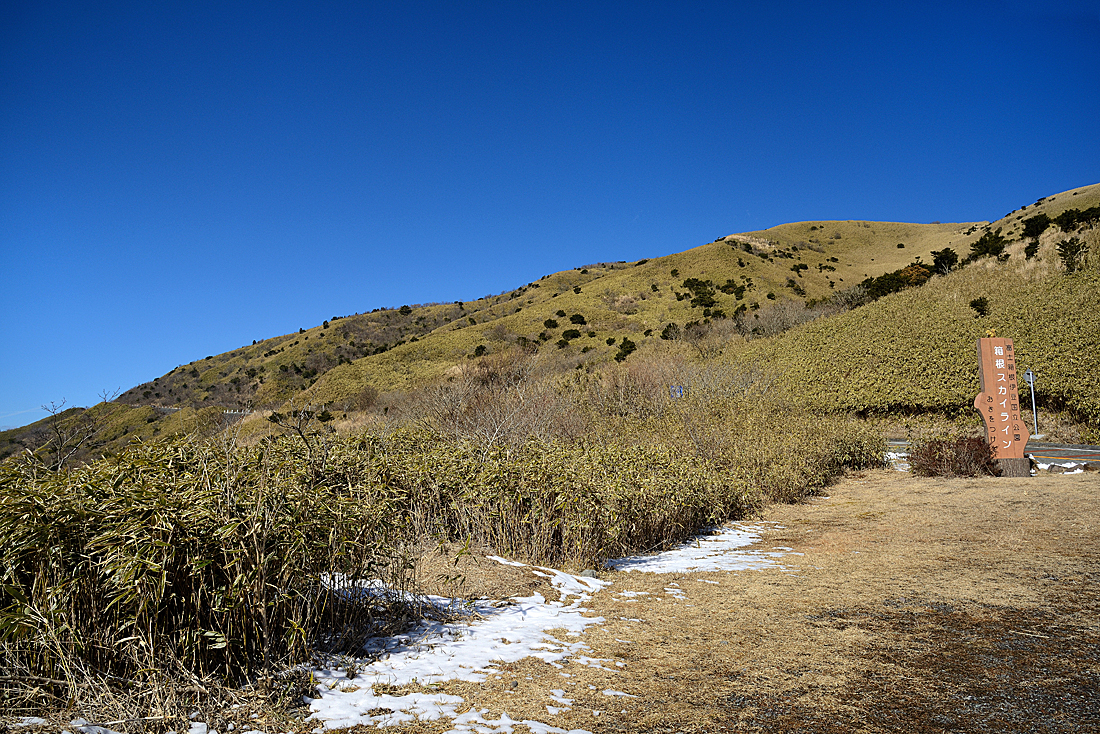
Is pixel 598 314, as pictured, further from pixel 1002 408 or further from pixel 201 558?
pixel 201 558

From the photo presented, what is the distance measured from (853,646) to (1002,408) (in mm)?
9094

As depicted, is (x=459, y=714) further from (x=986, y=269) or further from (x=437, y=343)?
(x=437, y=343)

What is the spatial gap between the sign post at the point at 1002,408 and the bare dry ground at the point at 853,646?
4.25 meters

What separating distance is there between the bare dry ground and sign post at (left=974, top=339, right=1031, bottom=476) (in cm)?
425

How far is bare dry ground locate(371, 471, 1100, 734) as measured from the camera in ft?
8.13

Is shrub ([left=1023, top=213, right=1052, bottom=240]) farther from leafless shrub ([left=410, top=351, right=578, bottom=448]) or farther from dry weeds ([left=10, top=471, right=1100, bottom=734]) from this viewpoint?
dry weeds ([left=10, top=471, right=1100, bottom=734])

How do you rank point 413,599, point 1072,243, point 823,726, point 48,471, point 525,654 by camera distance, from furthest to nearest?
1. point 1072,243
2. point 413,599
3. point 525,654
4. point 48,471
5. point 823,726

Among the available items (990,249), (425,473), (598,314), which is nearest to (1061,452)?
(425,473)

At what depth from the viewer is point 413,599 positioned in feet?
11.9

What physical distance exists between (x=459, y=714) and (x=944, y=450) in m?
11.1

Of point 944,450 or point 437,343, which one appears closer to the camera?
point 944,450

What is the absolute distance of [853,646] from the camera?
327 centimetres

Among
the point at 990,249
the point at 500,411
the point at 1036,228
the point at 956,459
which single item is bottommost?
the point at 956,459

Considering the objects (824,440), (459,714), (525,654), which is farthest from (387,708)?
(824,440)
